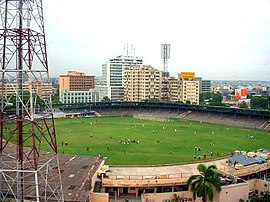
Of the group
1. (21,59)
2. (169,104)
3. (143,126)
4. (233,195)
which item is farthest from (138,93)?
(21,59)

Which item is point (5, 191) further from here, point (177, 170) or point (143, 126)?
point (143, 126)

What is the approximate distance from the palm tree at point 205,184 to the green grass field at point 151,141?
1052 centimetres

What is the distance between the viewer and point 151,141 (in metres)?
47.0

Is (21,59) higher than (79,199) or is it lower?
higher

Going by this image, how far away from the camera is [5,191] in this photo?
838 inches

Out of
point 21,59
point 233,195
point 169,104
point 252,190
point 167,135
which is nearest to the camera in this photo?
point 21,59

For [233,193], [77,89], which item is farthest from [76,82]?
[233,193]

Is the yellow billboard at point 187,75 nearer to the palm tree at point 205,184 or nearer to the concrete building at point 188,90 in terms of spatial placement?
the concrete building at point 188,90

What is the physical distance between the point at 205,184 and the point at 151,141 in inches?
925

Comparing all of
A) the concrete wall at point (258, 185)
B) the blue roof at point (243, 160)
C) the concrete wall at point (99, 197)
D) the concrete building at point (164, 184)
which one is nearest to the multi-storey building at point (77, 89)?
the concrete building at point (164, 184)

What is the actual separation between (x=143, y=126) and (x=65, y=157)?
3115cm

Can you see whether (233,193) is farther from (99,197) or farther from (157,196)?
(99,197)

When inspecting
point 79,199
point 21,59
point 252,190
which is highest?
point 21,59

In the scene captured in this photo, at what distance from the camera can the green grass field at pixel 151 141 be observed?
3794cm
